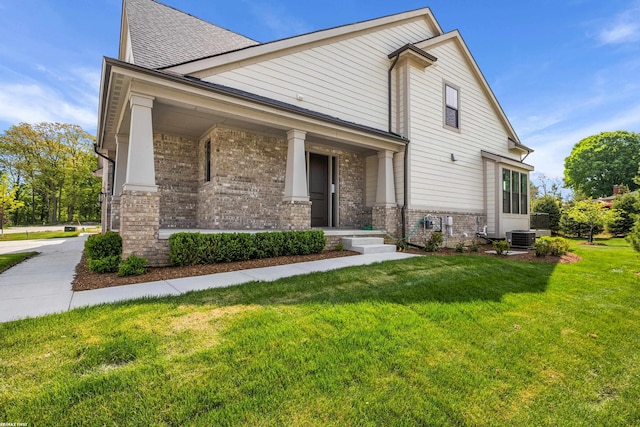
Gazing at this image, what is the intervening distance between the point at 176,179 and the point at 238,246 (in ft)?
13.6

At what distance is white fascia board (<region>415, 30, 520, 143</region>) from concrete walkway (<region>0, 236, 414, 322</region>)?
9.38 m

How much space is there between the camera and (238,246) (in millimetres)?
6504

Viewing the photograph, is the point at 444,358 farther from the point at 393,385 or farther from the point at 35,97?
the point at 35,97

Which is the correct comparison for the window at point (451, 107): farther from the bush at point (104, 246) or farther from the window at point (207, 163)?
the bush at point (104, 246)

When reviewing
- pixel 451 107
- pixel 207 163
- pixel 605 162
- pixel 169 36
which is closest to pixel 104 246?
pixel 207 163

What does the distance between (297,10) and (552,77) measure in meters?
14.2

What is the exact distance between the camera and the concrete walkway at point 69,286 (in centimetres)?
364

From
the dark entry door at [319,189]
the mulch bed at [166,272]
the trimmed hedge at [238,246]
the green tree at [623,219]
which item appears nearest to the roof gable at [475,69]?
the dark entry door at [319,189]

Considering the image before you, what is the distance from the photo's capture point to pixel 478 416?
1973 millimetres

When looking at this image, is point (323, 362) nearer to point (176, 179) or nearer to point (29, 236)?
point (176, 179)

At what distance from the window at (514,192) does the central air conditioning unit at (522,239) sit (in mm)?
1150

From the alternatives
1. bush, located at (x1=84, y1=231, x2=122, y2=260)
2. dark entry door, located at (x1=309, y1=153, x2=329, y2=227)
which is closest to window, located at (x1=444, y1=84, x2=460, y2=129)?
dark entry door, located at (x1=309, y1=153, x2=329, y2=227)

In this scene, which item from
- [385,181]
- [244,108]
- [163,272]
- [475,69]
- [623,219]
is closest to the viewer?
[163,272]

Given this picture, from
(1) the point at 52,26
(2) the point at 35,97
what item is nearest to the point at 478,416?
(1) the point at 52,26
